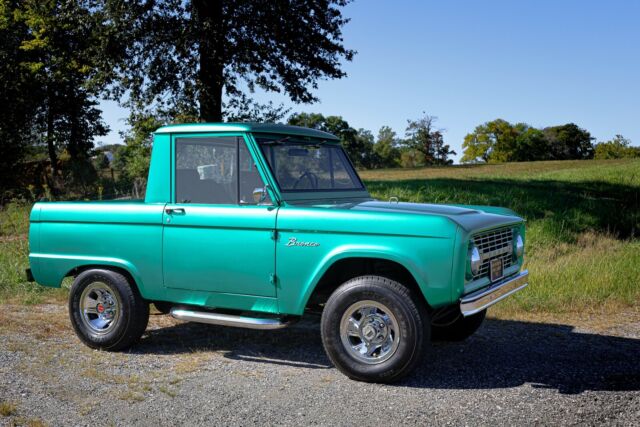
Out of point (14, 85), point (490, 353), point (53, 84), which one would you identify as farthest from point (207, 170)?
point (53, 84)

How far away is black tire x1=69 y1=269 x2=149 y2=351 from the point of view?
5840mm

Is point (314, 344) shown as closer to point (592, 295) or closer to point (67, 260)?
point (67, 260)

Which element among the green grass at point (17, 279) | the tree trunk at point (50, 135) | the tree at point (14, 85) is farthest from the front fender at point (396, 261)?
the tree trunk at point (50, 135)

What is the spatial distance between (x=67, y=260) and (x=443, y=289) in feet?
Result: 11.9

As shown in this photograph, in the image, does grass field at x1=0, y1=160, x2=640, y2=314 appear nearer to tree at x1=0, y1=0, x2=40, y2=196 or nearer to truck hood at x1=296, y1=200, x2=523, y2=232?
truck hood at x1=296, y1=200, x2=523, y2=232

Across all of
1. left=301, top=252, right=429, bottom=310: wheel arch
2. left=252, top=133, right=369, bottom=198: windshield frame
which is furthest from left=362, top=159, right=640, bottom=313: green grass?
left=301, top=252, right=429, bottom=310: wheel arch

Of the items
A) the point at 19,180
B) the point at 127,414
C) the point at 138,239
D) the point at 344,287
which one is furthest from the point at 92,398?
the point at 19,180

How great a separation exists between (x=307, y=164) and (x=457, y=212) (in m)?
1.51

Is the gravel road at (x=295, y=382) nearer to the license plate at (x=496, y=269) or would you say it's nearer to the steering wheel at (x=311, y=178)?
the license plate at (x=496, y=269)

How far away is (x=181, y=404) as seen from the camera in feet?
14.7

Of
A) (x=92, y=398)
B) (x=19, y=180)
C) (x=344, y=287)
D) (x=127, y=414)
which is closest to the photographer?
(x=127, y=414)

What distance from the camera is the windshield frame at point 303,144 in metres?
5.45

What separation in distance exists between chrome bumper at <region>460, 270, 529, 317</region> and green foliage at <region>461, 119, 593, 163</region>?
8392cm

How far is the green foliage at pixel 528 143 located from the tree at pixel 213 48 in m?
70.1
